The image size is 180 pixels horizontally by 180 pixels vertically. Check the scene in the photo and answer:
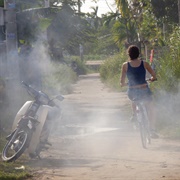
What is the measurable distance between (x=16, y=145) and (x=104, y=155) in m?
1.37

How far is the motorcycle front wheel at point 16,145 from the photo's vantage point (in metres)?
9.12

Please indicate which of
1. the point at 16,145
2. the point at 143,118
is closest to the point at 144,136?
the point at 143,118

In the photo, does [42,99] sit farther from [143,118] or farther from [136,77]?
[143,118]

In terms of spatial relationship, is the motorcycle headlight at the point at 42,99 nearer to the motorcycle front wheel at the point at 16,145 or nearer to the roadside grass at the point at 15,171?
the motorcycle front wheel at the point at 16,145

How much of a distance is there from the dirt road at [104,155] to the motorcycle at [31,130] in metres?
0.27

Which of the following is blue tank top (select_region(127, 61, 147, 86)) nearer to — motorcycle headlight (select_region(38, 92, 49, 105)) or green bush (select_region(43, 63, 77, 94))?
motorcycle headlight (select_region(38, 92, 49, 105))

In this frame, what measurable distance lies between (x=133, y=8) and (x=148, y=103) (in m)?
22.3

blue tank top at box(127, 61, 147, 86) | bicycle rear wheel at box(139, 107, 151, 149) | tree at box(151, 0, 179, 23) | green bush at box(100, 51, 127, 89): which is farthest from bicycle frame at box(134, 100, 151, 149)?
green bush at box(100, 51, 127, 89)

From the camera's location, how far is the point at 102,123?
1421 centimetres

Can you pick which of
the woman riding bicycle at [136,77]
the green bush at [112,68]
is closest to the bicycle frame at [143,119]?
the woman riding bicycle at [136,77]

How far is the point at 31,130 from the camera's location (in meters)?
9.41

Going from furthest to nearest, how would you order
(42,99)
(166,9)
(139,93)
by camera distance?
(166,9), (139,93), (42,99)

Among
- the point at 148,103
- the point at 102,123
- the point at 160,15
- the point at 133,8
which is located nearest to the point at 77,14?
the point at 133,8

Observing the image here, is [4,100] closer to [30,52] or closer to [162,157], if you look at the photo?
[30,52]
